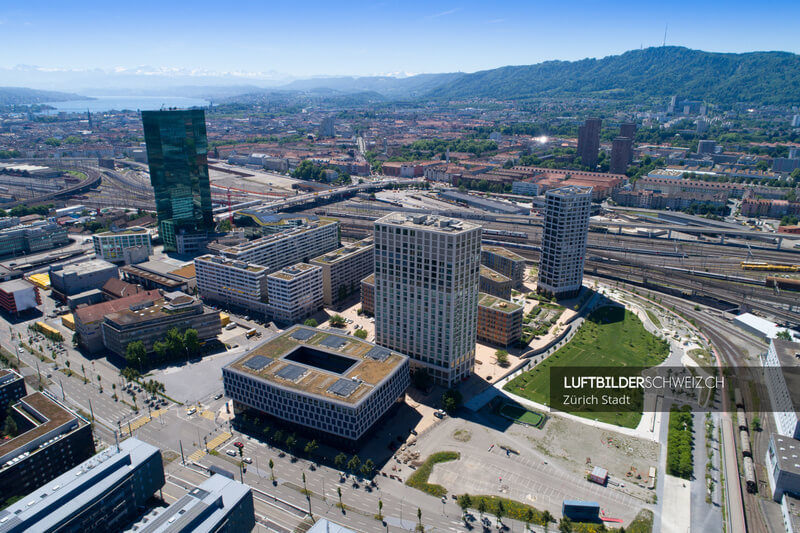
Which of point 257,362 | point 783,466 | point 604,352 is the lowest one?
point 604,352

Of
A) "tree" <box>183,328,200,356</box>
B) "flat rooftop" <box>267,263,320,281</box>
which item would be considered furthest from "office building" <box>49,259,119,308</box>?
"flat rooftop" <box>267,263,320,281</box>

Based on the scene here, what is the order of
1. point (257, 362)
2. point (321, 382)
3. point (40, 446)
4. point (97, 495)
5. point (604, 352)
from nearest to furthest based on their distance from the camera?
point (97, 495) → point (40, 446) → point (321, 382) → point (257, 362) → point (604, 352)

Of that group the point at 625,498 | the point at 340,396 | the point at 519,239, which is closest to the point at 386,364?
the point at 340,396

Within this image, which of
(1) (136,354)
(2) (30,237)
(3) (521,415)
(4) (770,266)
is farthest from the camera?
(2) (30,237)

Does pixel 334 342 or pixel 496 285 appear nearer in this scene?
pixel 334 342

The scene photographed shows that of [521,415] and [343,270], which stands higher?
[343,270]

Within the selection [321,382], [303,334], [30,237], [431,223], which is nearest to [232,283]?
[303,334]

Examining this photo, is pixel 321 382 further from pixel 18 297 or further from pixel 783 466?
pixel 18 297
